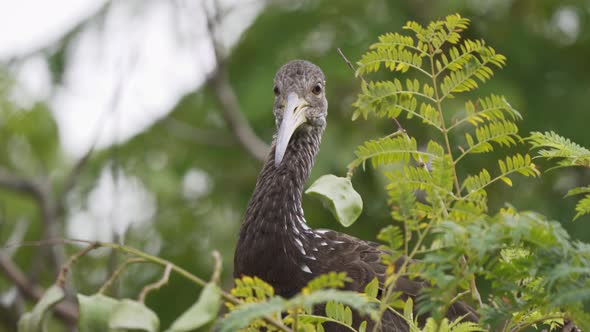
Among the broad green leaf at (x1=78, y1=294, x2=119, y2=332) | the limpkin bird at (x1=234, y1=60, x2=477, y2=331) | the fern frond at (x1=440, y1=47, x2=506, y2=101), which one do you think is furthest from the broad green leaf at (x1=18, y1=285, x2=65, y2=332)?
the limpkin bird at (x1=234, y1=60, x2=477, y2=331)

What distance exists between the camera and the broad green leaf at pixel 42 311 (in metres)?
2.38

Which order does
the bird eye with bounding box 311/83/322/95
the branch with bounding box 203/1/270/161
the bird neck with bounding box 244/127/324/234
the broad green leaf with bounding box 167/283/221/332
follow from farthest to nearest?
the branch with bounding box 203/1/270/161 → the bird eye with bounding box 311/83/322/95 → the bird neck with bounding box 244/127/324/234 → the broad green leaf with bounding box 167/283/221/332

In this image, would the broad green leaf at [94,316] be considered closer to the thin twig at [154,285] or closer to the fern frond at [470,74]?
the thin twig at [154,285]

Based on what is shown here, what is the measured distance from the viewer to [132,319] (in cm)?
227

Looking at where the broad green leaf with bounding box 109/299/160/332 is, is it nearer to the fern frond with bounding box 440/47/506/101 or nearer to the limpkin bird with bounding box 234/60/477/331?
the fern frond with bounding box 440/47/506/101

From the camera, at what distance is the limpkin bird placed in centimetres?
456

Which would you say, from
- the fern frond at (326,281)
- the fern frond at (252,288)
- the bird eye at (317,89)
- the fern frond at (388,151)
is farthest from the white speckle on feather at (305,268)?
the fern frond at (326,281)

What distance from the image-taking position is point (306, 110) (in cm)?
508

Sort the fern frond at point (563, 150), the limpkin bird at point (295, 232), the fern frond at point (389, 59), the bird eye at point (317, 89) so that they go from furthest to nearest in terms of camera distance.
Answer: the bird eye at point (317, 89) → the limpkin bird at point (295, 232) → the fern frond at point (389, 59) → the fern frond at point (563, 150)

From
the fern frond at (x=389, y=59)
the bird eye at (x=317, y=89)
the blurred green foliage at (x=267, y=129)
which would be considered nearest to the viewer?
the fern frond at (x=389, y=59)

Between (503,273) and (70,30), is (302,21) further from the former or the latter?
(503,273)

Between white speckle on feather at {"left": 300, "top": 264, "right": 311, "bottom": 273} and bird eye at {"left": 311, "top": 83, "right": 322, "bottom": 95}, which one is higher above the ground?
bird eye at {"left": 311, "top": 83, "right": 322, "bottom": 95}

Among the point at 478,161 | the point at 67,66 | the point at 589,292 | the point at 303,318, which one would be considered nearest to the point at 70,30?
the point at 67,66

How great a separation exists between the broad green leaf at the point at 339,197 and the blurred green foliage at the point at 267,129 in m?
4.29
